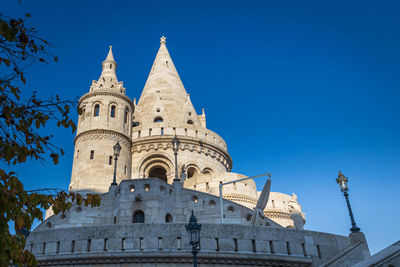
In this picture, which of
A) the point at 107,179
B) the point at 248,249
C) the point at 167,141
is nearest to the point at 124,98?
the point at 167,141

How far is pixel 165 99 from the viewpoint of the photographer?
1331 inches

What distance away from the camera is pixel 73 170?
25031 millimetres

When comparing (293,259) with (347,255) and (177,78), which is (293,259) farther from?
(177,78)

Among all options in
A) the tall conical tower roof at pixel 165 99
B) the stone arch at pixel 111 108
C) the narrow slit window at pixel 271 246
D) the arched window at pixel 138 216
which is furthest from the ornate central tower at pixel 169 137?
the narrow slit window at pixel 271 246

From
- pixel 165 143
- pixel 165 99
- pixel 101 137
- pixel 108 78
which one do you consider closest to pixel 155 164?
pixel 165 143

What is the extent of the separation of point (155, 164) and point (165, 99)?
23.4 feet

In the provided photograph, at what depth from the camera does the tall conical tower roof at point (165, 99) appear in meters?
32.1

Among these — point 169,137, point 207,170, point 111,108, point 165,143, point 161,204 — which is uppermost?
point 111,108

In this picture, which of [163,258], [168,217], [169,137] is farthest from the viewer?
[169,137]

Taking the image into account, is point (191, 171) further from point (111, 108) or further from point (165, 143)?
point (111, 108)

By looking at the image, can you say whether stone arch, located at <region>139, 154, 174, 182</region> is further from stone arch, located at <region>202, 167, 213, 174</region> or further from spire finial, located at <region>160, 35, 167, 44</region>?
spire finial, located at <region>160, 35, 167, 44</region>

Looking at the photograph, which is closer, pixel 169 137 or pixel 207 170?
pixel 169 137

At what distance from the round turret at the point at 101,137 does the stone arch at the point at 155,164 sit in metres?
1.79

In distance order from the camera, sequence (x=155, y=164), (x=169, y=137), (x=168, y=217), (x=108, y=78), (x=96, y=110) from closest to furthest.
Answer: (x=168, y=217) < (x=96, y=110) < (x=155, y=164) < (x=169, y=137) < (x=108, y=78)
